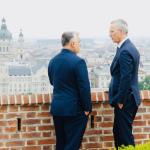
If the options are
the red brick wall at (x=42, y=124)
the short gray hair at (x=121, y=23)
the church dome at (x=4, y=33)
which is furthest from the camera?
the church dome at (x=4, y=33)

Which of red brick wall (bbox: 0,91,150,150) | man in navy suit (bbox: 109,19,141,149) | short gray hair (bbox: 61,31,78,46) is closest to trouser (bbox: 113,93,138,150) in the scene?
man in navy suit (bbox: 109,19,141,149)

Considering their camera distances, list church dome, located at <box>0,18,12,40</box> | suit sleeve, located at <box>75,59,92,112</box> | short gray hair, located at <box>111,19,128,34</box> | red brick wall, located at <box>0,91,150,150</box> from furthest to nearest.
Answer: church dome, located at <box>0,18,12,40</box> < red brick wall, located at <box>0,91,150,150</box> < short gray hair, located at <box>111,19,128,34</box> < suit sleeve, located at <box>75,59,92,112</box>

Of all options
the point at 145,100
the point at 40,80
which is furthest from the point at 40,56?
the point at 145,100

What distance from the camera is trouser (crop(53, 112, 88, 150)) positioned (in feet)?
14.1

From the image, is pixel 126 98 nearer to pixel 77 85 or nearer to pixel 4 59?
pixel 77 85

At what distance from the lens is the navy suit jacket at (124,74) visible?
422 centimetres

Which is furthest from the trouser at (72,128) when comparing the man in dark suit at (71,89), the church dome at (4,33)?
the church dome at (4,33)

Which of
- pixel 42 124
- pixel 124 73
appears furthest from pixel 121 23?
pixel 42 124

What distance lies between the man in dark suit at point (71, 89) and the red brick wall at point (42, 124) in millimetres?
507

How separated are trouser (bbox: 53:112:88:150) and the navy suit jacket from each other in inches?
10.9

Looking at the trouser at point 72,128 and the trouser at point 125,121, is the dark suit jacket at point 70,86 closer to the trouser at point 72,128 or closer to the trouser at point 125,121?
the trouser at point 72,128

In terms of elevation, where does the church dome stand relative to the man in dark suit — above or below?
above

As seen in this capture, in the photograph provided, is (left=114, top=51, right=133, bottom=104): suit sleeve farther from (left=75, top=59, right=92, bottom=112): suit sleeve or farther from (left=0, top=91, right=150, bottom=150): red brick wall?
(left=0, top=91, right=150, bottom=150): red brick wall

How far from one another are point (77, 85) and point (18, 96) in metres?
0.75
